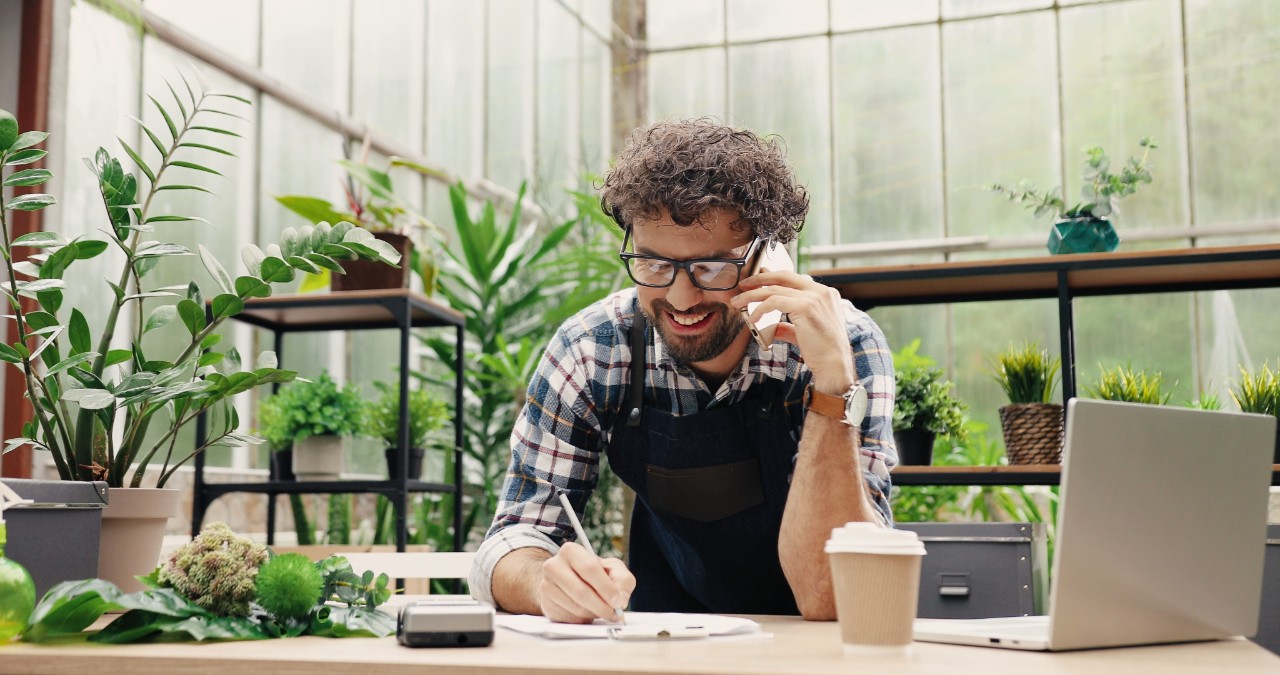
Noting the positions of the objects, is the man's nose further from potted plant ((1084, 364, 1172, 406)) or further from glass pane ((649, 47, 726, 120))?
glass pane ((649, 47, 726, 120))

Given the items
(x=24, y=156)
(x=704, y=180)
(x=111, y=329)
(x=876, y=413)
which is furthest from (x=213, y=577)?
(x=876, y=413)

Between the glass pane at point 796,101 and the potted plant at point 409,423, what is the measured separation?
3.71 meters

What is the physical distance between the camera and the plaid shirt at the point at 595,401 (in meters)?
1.71

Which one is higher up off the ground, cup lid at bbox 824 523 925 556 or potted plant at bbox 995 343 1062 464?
potted plant at bbox 995 343 1062 464

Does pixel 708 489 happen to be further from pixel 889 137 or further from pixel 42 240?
pixel 889 137

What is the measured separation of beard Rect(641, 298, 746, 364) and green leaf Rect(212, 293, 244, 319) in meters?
0.60

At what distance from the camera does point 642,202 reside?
1.68m

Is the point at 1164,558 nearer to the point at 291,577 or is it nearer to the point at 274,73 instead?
the point at 291,577

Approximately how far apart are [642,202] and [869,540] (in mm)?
855

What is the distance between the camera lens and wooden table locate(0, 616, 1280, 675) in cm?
A: 83

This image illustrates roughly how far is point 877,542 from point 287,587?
51 centimetres

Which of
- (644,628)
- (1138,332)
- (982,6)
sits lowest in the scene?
(644,628)

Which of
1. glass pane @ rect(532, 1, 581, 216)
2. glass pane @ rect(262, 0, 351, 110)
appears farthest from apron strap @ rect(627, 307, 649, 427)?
glass pane @ rect(532, 1, 581, 216)

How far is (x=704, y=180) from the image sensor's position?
5.51ft
